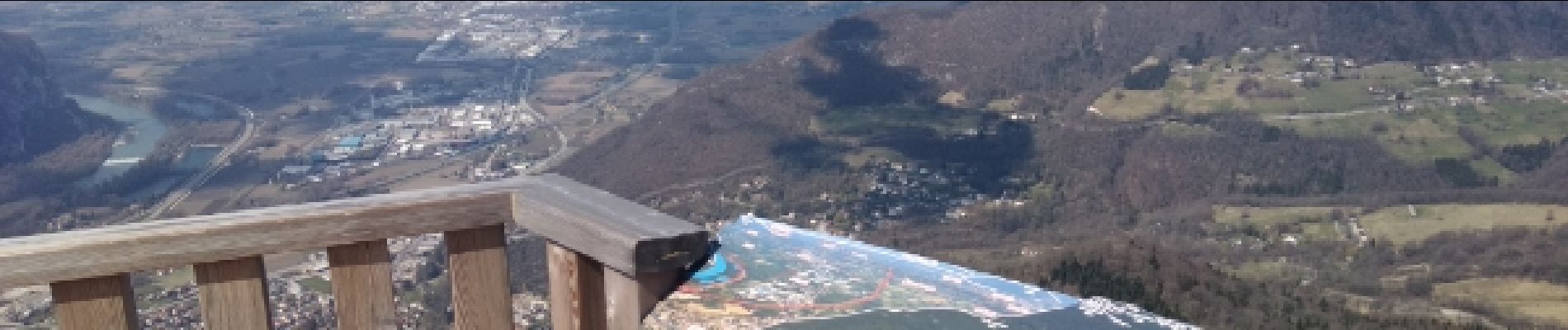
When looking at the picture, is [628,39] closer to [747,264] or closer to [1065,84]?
[1065,84]

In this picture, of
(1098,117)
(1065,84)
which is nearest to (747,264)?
→ (1098,117)

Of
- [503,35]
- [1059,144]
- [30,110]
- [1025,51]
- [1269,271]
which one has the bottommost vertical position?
[30,110]

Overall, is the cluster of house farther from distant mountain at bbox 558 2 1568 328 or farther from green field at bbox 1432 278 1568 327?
green field at bbox 1432 278 1568 327

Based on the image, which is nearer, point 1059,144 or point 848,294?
point 848,294

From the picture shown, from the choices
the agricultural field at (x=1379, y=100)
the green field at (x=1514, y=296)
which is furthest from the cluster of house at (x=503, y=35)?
the green field at (x=1514, y=296)

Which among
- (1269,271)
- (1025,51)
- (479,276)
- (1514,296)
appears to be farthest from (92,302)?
(1025,51)

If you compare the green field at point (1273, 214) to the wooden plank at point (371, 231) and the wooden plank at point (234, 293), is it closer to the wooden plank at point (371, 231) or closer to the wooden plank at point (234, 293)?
the wooden plank at point (371, 231)

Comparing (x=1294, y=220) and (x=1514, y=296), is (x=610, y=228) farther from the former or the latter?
(x=1294, y=220)
